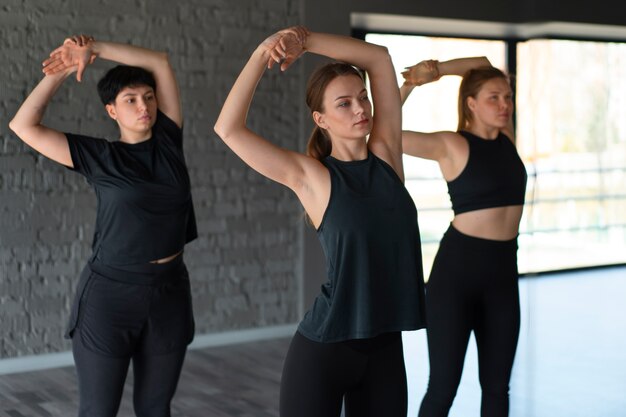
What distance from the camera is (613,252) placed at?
2.76 m

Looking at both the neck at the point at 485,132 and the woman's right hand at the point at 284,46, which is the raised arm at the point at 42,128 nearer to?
the woman's right hand at the point at 284,46

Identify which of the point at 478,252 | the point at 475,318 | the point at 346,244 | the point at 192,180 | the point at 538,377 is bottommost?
the point at 538,377

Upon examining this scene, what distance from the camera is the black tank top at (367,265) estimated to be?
1.90m

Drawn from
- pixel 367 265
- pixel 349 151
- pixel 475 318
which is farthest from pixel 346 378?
pixel 475 318

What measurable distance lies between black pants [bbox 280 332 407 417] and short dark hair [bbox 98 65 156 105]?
3.64ft

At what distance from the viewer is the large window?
269cm

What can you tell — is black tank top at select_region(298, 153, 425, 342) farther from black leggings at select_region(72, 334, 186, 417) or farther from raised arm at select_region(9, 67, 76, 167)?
raised arm at select_region(9, 67, 76, 167)

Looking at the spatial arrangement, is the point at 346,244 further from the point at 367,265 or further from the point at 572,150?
the point at 572,150

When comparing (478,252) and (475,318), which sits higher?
(478,252)

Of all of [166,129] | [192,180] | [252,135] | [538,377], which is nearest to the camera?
[252,135]

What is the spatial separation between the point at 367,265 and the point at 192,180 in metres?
3.33

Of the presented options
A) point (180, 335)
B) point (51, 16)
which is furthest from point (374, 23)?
point (180, 335)

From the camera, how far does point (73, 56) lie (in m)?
2.67

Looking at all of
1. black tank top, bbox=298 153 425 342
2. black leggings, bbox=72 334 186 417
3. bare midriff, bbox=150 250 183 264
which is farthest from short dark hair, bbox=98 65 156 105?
black tank top, bbox=298 153 425 342
